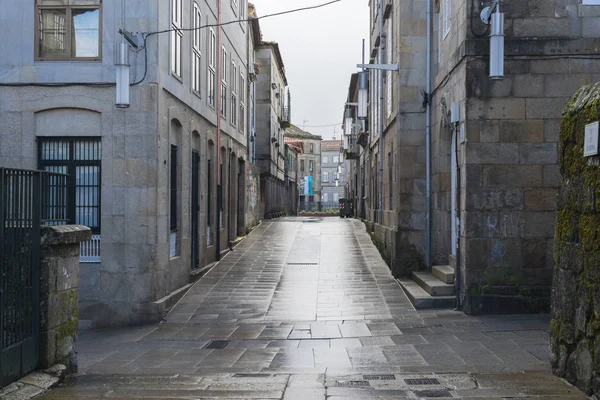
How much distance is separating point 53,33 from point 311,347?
743cm

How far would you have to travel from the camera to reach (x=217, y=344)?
995 centimetres

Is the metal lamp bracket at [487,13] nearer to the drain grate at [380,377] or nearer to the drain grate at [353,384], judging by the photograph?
the drain grate at [380,377]

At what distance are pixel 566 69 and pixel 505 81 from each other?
993mm

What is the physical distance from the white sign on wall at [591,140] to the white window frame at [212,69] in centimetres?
1213

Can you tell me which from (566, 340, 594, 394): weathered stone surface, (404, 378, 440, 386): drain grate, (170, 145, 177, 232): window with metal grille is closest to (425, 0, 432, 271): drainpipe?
(170, 145, 177, 232): window with metal grille

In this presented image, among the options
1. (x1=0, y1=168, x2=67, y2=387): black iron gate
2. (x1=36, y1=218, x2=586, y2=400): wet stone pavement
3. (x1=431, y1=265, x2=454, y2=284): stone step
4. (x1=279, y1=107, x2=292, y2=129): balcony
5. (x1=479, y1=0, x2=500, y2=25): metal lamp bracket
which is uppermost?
(x1=279, y1=107, x2=292, y2=129): balcony

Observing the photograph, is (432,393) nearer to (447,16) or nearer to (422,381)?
(422,381)

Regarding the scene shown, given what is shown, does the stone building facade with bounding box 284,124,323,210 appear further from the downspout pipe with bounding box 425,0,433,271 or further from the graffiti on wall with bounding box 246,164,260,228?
the downspout pipe with bounding box 425,0,433,271

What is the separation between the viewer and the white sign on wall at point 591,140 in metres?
5.74

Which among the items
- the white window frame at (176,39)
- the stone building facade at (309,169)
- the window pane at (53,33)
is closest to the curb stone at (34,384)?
the window pane at (53,33)

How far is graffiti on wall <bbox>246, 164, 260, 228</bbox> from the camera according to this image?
82.1ft

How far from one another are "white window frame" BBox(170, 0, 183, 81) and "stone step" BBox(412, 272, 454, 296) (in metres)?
6.36

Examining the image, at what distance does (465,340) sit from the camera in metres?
9.30

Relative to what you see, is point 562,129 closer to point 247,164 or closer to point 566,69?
point 566,69
